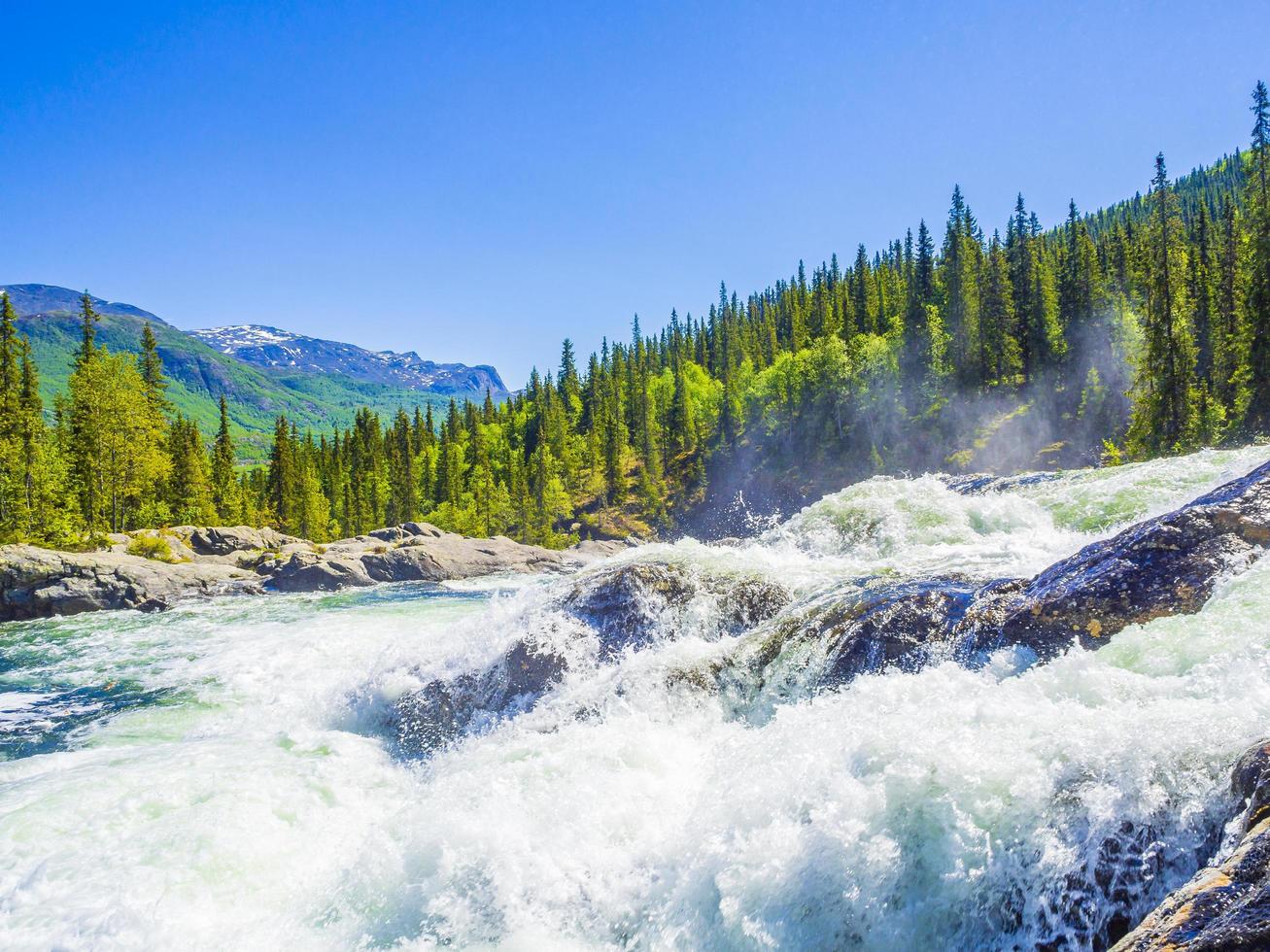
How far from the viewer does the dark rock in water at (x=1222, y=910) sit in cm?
285

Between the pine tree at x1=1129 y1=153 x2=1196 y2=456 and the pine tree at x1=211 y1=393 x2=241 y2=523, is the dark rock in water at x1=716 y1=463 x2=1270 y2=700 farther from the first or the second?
the pine tree at x1=211 y1=393 x2=241 y2=523

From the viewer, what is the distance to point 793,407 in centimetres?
8506

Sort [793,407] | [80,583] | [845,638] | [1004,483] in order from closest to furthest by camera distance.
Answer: [845,638] → [1004,483] → [80,583] → [793,407]

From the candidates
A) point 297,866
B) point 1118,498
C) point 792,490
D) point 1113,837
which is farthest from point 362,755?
point 792,490

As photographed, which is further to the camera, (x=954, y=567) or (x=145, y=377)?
(x=145, y=377)

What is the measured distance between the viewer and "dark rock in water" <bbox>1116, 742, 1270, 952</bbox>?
2852mm

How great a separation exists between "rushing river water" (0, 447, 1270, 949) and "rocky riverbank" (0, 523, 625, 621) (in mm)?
19151

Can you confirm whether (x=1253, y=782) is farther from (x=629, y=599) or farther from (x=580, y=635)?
(x=580, y=635)

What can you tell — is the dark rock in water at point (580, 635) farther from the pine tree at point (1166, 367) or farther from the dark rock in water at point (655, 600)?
the pine tree at point (1166, 367)

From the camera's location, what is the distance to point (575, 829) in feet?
23.9

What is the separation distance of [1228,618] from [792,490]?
7274 cm

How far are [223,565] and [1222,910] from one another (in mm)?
45388

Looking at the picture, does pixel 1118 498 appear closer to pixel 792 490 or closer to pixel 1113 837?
pixel 1113 837

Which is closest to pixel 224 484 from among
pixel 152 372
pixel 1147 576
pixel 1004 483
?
pixel 152 372
